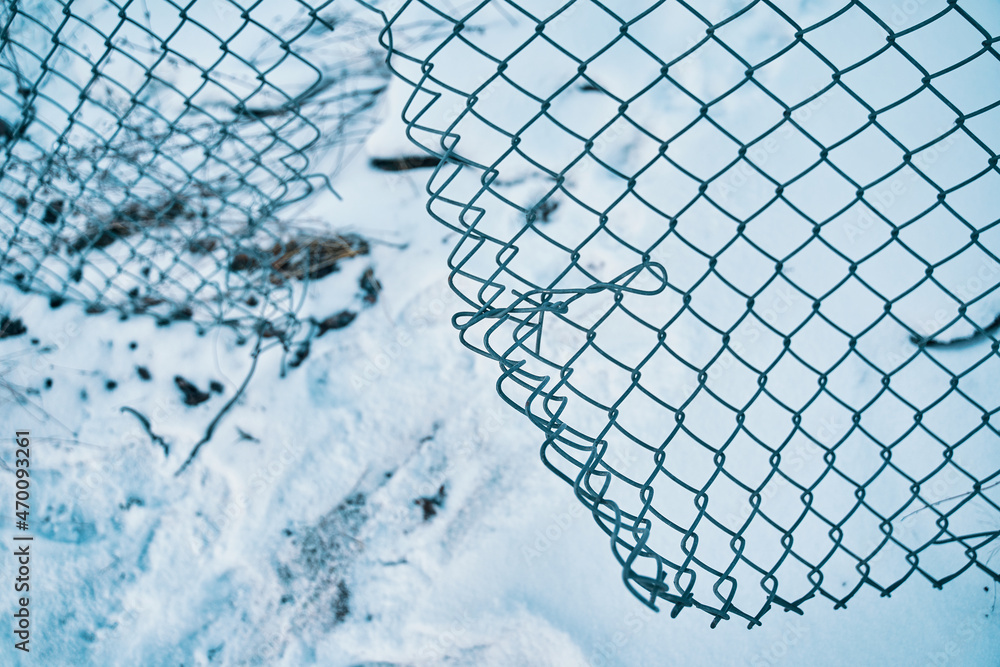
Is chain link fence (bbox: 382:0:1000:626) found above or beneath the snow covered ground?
above

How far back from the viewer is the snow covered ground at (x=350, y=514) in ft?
4.88

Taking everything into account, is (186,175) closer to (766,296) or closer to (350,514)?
(350,514)

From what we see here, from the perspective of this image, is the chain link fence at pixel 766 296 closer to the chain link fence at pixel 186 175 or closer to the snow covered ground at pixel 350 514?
the snow covered ground at pixel 350 514

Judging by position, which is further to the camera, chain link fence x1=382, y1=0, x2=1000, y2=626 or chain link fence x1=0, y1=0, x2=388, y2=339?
chain link fence x1=0, y1=0, x2=388, y2=339

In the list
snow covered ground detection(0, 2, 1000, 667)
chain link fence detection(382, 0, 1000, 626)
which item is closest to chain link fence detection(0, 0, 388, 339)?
snow covered ground detection(0, 2, 1000, 667)

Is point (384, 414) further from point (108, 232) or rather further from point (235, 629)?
point (108, 232)

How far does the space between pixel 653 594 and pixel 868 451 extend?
0.90 metres

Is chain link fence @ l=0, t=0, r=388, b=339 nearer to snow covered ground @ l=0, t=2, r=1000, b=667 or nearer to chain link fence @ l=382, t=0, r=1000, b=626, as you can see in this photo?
snow covered ground @ l=0, t=2, r=1000, b=667

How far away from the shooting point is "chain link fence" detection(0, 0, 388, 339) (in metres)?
1.91

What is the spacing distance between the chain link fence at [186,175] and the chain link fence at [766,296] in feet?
1.39

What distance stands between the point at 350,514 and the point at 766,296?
1.25 metres

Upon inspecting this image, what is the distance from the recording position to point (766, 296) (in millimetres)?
1673

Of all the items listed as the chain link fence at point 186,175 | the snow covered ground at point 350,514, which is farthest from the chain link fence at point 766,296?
the chain link fence at point 186,175

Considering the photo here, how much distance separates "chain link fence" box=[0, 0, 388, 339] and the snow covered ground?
122 mm
